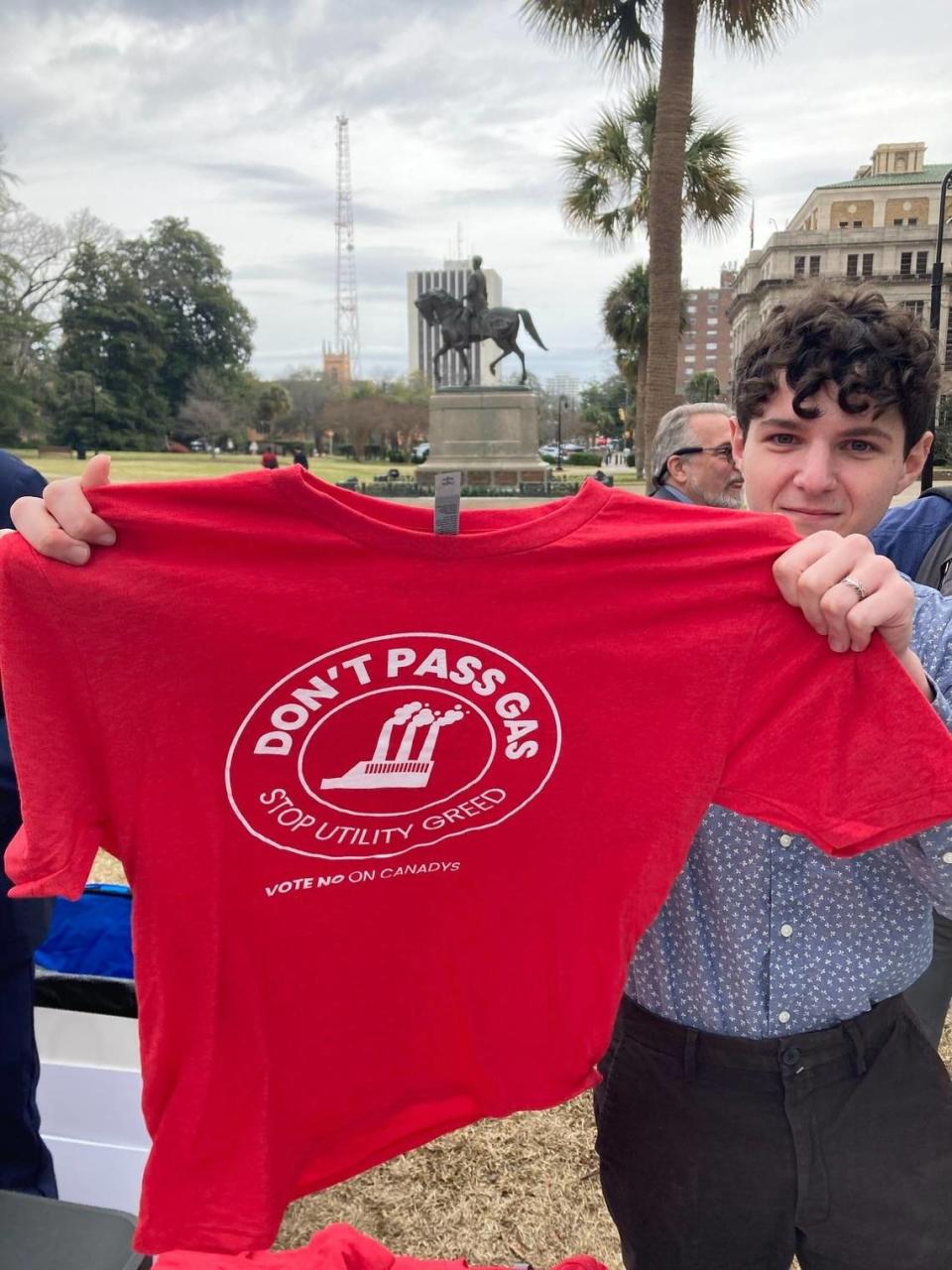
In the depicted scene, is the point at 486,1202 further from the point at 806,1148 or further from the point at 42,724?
the point at 42,724

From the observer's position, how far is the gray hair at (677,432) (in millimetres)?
3934

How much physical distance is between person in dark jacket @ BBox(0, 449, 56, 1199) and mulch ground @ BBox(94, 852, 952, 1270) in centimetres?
77

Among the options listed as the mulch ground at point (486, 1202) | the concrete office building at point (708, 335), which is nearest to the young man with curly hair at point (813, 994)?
the mulch ground at point (486, 1202)

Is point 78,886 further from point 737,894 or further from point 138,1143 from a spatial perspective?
point 138,1143

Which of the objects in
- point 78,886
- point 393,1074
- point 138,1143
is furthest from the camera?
point 138,1143

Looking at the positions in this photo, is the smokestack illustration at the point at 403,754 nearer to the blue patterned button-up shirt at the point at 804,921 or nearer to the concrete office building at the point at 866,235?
the blue patterned button-up shirt at the point at 804,921

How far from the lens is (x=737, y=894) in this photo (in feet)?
4.38

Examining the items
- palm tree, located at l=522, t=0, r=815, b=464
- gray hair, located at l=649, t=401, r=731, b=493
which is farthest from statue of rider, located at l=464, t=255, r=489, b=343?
gray hair, located at l=649, t=401, r=731, b=493

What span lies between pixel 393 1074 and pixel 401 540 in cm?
86

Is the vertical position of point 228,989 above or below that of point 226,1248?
above

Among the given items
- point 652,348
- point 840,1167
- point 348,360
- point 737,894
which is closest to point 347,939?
point 737,894

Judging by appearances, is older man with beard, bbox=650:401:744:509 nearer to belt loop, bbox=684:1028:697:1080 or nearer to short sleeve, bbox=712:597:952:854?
short sleeve, bbox=712:597:952:854

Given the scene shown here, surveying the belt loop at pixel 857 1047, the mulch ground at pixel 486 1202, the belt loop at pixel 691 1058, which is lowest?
the mulch ground at pixel 486 1202

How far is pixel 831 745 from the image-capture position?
4.28ft
